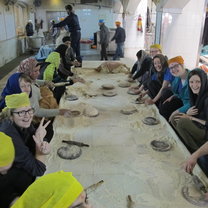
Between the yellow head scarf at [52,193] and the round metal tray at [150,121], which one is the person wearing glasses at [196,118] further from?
the yellow head scarf at [52,193]

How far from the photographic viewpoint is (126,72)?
16.6ft

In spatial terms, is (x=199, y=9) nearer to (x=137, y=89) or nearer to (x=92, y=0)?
(x=137, y=89)

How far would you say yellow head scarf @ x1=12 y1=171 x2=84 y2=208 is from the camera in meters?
0.77

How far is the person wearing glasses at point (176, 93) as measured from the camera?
2863mm

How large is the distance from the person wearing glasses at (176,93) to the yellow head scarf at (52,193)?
2.14 meters

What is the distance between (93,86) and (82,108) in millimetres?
1167

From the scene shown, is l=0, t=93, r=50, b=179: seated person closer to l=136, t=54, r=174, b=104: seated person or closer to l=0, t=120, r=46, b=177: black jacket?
l=0, t=120, r=46, b=177: black jacket

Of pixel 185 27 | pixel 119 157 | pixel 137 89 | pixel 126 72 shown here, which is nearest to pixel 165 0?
pixel 185 27

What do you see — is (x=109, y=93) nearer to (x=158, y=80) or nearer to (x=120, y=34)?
(x=158, y=80)

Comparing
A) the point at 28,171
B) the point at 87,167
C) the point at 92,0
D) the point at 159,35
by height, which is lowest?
the point at 87,167

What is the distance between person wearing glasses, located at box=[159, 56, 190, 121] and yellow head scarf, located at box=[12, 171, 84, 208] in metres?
2.14

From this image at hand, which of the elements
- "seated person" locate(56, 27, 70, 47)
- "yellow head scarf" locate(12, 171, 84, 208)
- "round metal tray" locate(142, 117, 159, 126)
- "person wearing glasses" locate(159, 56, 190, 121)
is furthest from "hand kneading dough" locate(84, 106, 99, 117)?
"seated person" locate(56, 27, 70, 47)

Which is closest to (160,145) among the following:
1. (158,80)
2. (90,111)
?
(90,111)

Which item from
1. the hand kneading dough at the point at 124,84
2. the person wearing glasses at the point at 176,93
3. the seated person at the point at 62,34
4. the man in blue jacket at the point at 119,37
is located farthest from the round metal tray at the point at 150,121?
the man in blue jacket at the point at 119,37
